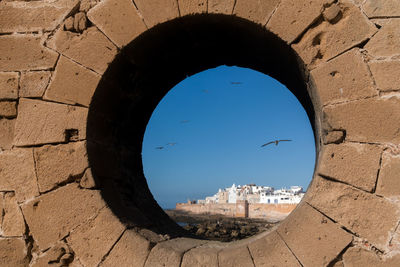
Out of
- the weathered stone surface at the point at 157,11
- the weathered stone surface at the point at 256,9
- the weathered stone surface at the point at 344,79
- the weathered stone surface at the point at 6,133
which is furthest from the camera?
the weathered stone surface at the point at 6,133

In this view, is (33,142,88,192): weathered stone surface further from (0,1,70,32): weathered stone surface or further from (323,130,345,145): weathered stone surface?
(323,130,345,145): weathered stone surface

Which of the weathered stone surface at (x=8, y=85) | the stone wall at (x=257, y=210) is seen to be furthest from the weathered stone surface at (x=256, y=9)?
the stone wall at (x=257, y=210)

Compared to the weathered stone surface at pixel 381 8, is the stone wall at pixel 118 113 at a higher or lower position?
lower

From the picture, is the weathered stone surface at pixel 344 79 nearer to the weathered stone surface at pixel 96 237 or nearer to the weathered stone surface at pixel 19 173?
the weathered stone surface at pixel 96 237

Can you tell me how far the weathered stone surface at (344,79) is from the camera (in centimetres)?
256

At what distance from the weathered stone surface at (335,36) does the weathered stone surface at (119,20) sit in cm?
141

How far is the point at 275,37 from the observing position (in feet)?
9.34

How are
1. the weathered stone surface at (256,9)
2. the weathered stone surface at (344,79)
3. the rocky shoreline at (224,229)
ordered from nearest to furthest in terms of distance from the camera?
the weathered stone surface at (344,79) < the weathered stone surface at (256,9) < the rocky shoreline at (224,229)

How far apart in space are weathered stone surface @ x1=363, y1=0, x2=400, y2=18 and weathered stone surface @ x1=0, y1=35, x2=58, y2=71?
274 cm

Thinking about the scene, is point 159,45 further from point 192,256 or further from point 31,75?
point 192,256

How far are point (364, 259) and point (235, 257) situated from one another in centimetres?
94

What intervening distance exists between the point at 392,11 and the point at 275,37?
0.92 metres

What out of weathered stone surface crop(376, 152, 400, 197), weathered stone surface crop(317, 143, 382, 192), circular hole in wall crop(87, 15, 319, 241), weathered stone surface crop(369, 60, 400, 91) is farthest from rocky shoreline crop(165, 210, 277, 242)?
weathered stone surface crop(369, 60, 400, 91)

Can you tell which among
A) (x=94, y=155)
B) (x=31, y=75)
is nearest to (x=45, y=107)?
(x=31, y=75)
